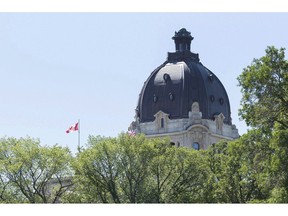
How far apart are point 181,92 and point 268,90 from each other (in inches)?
3551

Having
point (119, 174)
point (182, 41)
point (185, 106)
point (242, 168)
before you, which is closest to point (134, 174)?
point (119, 174)

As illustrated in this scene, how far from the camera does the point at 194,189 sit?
7219cm

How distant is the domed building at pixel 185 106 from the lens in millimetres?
136250

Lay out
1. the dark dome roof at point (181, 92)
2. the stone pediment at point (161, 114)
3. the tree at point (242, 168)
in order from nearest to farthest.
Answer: the tree at point (242, 168)
the stone pediment at point (161, 114)
the dark dome roof at point (181, 92)

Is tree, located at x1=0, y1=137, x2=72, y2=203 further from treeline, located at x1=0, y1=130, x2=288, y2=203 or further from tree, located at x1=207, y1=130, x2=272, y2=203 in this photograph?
tree, located at x1=207, y1=130, x2=272, y2=203

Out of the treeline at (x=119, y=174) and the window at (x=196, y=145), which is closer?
the treeline at (x=119, y=174)

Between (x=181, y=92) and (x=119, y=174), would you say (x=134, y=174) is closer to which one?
(x=119, y=174)

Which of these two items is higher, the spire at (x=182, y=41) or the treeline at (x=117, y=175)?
the spire at (x=182, y=41)

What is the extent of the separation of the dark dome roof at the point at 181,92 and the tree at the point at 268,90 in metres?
88.5

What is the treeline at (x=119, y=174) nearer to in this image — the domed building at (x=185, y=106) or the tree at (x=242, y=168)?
the tree at (x=242, y=168)

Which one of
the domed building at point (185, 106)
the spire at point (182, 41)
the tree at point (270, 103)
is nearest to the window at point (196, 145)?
the domed building at point (185, 106)

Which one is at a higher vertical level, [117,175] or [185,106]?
[185,106]

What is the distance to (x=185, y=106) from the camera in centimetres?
13775

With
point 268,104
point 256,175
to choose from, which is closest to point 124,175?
point 256,175
